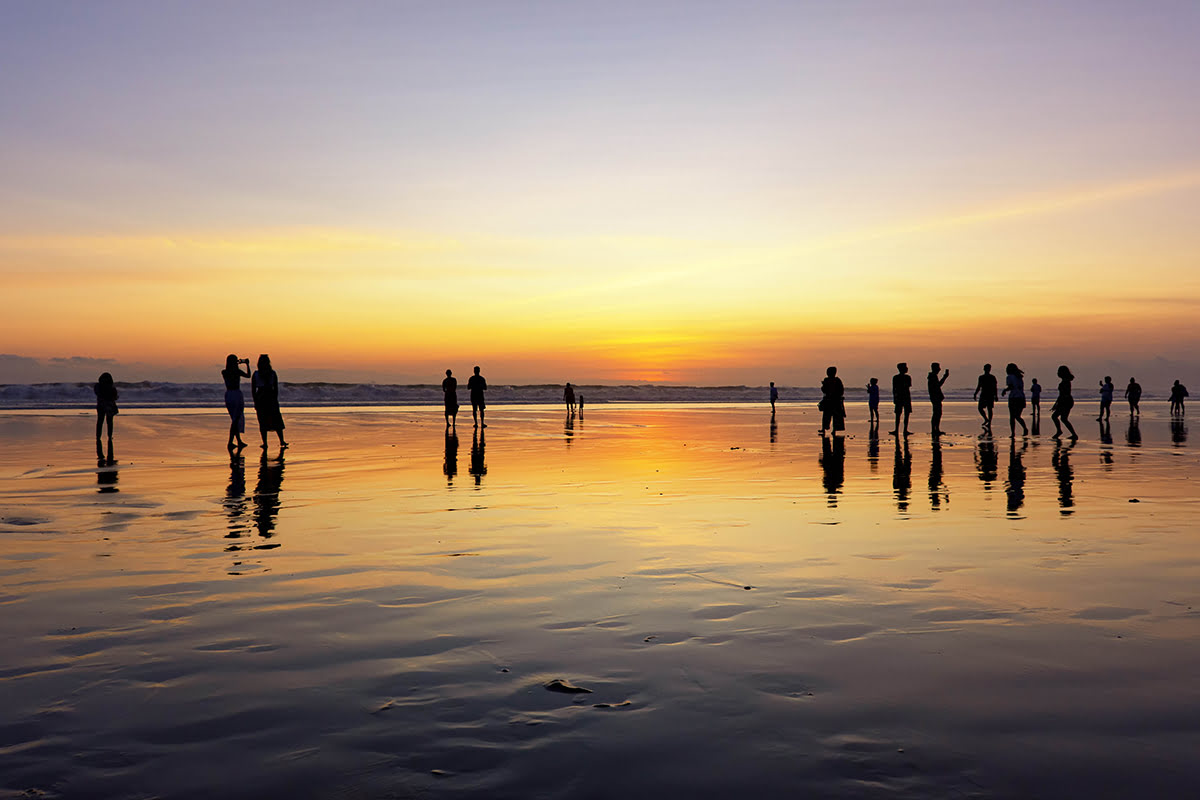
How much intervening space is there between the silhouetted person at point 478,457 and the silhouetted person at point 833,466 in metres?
6.22

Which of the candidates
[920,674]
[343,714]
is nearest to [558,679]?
[343,714]

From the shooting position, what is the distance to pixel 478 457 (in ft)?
68.0

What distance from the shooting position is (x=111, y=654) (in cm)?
538

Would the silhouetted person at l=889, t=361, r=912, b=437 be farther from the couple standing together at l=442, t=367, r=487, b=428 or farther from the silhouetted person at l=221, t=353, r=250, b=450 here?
the silhouetted person at l=221, t=353, r=250, b=450

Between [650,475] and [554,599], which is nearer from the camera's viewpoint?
[554,599]

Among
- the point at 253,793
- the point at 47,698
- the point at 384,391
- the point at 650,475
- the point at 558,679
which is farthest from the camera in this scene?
the point at 384,391

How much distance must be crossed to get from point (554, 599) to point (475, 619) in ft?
2.66

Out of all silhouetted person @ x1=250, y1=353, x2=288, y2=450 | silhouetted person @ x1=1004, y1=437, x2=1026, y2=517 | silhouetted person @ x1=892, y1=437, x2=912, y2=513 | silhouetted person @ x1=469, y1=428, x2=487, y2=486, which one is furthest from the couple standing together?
silhouetted person @ x1=1004, y1=437, x2=1026, y2=517

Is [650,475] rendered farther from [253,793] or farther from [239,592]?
[253,793]

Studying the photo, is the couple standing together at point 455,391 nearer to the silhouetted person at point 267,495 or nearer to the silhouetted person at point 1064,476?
the silhouetted person at point 267,495

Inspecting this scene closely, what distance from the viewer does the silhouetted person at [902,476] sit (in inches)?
494

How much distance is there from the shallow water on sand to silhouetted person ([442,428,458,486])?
3.23m

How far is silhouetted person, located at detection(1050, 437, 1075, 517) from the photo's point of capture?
480 inches

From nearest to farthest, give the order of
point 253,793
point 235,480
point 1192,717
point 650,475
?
1. point 253,793
2. point 1192,717
3. point 235,480
4. point 650,475
